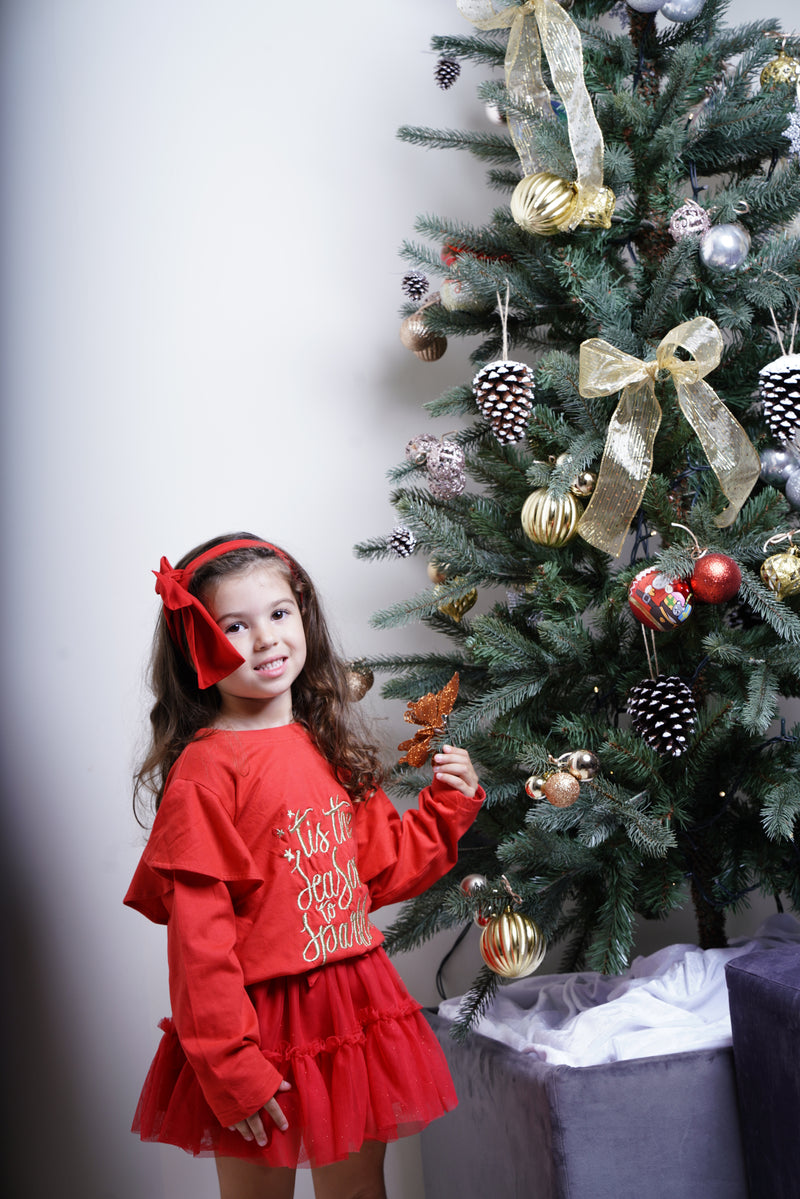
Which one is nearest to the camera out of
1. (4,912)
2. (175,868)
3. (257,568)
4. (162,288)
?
(175,868)

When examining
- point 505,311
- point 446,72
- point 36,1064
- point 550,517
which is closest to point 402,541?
point 550,517

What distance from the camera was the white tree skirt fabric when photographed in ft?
3.38

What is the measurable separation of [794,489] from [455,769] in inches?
20.4

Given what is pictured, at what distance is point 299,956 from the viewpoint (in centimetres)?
94

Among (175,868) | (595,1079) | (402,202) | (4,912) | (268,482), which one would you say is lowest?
(595,1079)

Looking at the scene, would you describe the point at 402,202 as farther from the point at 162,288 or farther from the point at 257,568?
the point at 257,568

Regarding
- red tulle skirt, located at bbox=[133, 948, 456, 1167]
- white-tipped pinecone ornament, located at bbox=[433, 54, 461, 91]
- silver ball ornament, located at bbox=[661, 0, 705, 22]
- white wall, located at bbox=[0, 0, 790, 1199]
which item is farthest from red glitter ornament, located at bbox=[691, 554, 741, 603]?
white-tipped pinecone ornament, located at bbox=[433, 54, 461, 91]

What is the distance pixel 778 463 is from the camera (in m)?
1.17

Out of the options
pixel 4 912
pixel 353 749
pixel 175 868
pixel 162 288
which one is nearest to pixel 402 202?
pixel 162 288

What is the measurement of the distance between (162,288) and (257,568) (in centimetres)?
68

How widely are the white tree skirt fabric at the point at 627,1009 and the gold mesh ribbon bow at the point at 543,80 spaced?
0.92 metres

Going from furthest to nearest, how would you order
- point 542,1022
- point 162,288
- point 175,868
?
point 162,288 → point 542,1022 → point 175,868

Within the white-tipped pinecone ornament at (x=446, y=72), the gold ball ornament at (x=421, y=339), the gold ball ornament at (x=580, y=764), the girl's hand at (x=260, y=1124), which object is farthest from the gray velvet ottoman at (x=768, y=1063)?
the white-tipped pinecone ornament at (x=446, y=72)

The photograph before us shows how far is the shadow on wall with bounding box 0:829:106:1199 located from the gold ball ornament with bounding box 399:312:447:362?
0.93 meters
